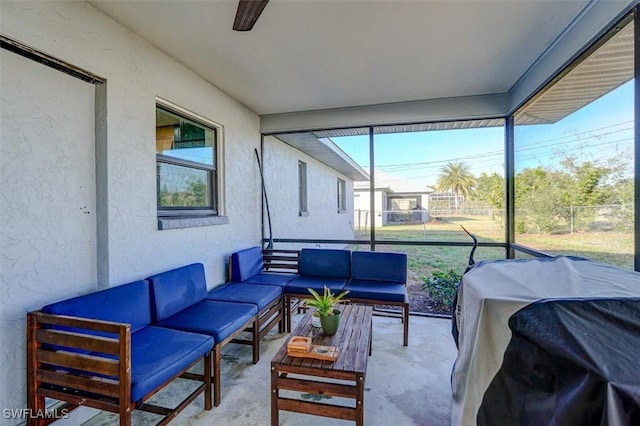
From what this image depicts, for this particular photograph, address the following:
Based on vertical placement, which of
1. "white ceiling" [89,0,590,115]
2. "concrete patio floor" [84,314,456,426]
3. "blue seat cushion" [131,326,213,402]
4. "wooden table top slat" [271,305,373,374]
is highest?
"white ceiling" [89,0,590,115]

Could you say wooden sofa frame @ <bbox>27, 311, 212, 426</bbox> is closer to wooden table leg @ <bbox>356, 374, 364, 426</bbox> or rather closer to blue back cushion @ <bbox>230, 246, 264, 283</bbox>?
wooden table leg @ <bbox>356, 374, 364, 426</bbox>

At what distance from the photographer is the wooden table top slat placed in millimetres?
1655

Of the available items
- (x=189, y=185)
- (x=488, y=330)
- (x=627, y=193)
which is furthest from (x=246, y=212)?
(x=627, y=193)

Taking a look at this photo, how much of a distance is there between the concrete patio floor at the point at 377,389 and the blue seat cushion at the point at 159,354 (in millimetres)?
446

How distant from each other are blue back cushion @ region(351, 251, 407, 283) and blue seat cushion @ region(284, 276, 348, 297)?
0.22 metres

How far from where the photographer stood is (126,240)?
2.14 metres

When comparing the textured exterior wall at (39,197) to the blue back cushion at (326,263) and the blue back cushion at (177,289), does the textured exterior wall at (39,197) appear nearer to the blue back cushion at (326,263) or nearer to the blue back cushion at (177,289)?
the blue back cushion at (177,289)

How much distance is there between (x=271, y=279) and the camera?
11.1ft

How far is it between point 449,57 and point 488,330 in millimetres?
2379

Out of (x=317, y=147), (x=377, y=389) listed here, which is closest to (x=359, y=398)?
(x=377, y=389)

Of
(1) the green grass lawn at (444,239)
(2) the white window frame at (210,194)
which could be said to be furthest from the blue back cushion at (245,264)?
(1) the green grass lawn at (444,239)

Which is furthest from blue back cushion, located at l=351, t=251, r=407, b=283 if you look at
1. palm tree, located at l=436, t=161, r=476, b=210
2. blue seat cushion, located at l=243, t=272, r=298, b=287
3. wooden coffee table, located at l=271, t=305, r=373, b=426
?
wooden coffee table, located at l=271, t=305, r=373, b=426

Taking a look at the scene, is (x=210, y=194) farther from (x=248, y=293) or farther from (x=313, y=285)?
(x=313, y=285)

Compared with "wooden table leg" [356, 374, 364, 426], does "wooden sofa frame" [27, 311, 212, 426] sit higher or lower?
higher
